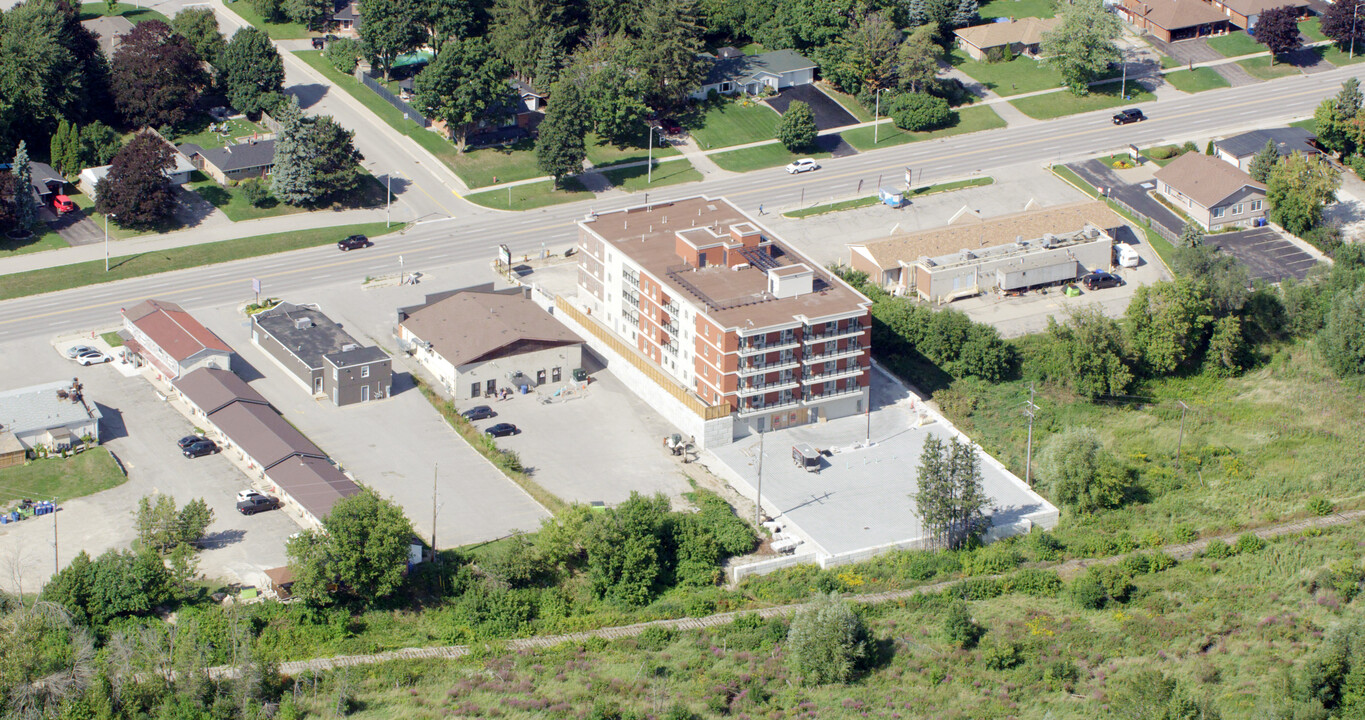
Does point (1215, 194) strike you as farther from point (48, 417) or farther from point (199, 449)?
point (48, 417)

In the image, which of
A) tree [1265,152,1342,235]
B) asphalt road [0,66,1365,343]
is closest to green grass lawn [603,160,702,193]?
asphalt road [0,66,1365,343]

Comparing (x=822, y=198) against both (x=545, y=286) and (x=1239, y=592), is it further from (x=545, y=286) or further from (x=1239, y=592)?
(x=1239, y=592)

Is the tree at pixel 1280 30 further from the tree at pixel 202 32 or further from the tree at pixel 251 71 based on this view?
the tree at pixel 202 32

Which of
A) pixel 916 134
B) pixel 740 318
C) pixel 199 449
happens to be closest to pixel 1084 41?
pixel 916 134

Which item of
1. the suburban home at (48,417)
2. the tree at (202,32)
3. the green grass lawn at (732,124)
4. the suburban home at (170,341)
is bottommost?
the suburban home at (48,417)

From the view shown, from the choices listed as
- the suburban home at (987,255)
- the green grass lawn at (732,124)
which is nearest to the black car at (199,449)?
the suburban home at (987,255)
